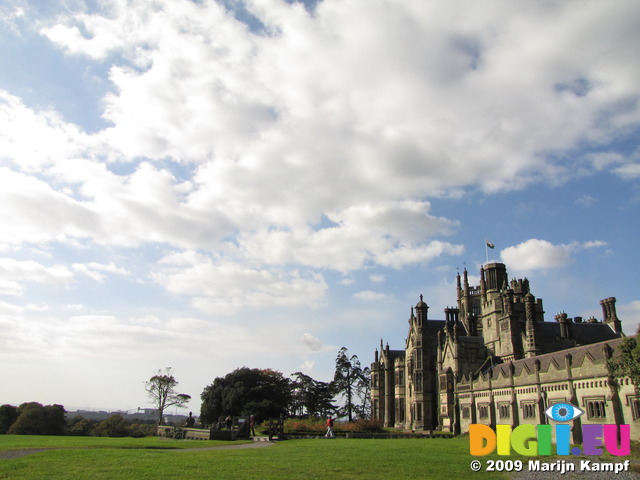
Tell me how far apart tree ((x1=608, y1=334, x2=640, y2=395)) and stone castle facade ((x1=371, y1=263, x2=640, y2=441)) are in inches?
51.7

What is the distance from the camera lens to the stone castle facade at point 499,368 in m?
32.3

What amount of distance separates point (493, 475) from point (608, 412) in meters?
18.0

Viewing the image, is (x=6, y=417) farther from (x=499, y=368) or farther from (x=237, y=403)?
(x=499, y=368)

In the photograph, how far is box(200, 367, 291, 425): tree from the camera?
69425mm

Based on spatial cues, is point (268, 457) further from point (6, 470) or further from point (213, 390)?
point (213, 390)

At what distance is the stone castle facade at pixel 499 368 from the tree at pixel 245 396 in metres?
17.2

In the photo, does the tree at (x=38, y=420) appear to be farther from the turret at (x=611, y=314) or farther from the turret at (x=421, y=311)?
the turret at (x=611, y=314)

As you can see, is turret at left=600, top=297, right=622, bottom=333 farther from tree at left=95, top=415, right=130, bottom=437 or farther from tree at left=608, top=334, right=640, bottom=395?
tree at left=95, top=415, right=130, bottom=437

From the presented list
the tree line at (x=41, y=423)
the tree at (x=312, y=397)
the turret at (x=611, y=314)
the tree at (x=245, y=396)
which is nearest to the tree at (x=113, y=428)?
the tree line at (x=41, y=423)

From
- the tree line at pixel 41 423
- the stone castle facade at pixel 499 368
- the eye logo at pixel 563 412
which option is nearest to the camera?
the eye logo at pixel 563 412

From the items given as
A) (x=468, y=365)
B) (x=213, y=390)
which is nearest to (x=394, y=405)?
(x=468, y=365)

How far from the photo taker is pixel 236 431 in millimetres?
36281

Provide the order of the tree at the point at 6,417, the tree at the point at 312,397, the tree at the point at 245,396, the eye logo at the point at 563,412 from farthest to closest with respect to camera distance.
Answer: the tree at the point at 312,397
the tree at the point at 245,396
the tree at the point at 6,417
the eye logo at the point at 563,412

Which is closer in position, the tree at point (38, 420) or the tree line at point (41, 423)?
the tree at point (38, 420)
